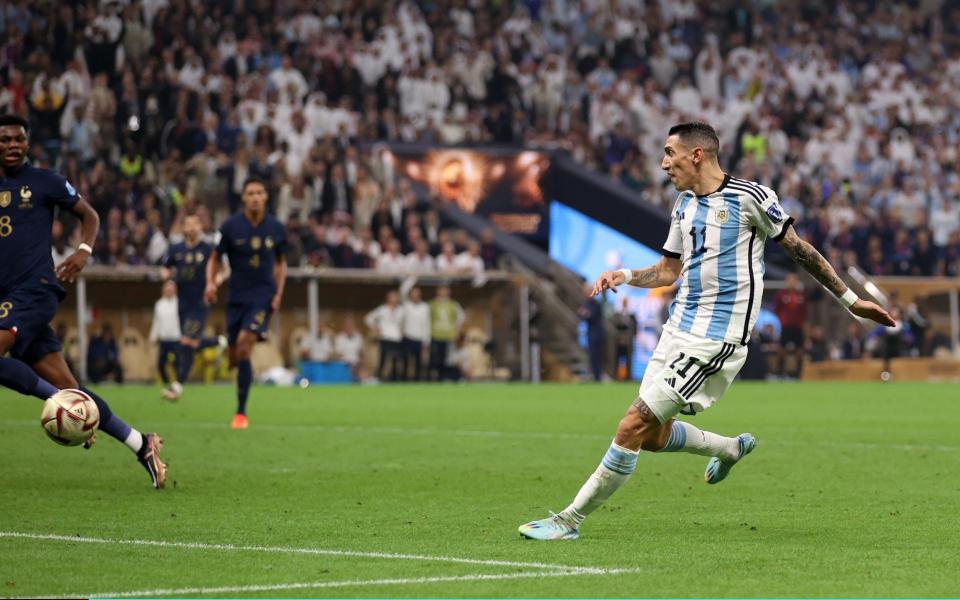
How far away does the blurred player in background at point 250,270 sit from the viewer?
1692 centimetres

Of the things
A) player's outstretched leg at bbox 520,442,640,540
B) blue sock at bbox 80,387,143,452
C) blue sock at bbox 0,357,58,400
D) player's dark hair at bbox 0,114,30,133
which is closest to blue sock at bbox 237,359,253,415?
blue sock at bbox 80,387,143,452

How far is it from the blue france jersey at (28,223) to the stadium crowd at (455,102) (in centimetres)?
1798

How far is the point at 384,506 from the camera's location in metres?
10.0

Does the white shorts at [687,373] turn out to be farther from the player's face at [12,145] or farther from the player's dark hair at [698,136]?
the player's face at [12,145]

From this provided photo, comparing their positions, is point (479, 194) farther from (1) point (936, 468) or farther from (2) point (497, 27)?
(1) point (936, 468)

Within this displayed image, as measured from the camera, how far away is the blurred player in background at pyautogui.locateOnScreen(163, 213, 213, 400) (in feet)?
73.7

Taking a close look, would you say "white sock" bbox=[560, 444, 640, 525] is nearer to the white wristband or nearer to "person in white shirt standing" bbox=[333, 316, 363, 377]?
the white wristband

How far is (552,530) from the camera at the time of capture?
8336mm

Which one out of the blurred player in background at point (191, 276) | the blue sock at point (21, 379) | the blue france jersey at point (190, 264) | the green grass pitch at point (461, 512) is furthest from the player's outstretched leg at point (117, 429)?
the blue france jersey at point (190, 264)

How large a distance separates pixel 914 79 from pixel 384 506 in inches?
1404

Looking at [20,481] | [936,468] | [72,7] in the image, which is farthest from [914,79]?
[20,481]

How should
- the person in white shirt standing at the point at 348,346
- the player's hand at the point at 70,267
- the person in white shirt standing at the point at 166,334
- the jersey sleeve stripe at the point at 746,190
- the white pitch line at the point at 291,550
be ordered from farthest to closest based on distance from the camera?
the person in white shirt standing at the point at 348,346 < the person in white shirt standing at the point at 166,334 < the player's hand at the point at 70,267 < the jersey sleeve stripe at the point at 746,190 < the white pitch line at the point at 291,550

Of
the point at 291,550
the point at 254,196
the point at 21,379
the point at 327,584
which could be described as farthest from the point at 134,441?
the point at 254,196

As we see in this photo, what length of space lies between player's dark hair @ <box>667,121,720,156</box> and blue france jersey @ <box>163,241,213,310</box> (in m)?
14.4
